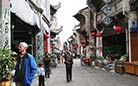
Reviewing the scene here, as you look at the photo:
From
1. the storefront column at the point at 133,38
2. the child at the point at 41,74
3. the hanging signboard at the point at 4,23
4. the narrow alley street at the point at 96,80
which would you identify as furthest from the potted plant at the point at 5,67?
the storefront column at the point at 133,38

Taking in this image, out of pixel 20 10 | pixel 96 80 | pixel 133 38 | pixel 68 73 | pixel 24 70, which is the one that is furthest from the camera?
pixel 133 38

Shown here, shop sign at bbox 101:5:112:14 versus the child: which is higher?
shop sign at bbox 101:5:112:14

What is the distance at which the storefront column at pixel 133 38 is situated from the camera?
3385 centimetres

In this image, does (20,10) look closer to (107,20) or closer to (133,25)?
(133,25)

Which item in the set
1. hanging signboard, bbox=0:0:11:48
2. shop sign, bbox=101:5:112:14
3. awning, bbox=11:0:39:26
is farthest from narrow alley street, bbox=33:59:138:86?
shop sign, bbox=101:5:112:14

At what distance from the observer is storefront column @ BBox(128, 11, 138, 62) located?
3385 cm

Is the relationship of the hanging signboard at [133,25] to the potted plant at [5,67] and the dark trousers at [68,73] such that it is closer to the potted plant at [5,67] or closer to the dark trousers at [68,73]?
Answer: the dark trousers at [68,73]

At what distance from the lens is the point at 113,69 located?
37.7 metres

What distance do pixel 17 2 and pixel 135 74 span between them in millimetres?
12563

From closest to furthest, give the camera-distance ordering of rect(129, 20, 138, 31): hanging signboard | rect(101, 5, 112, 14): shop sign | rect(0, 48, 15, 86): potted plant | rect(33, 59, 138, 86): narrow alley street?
rect(0, 48, 15, 86): potted plant < rect(33, 59, 138, 86): narrow alley street < rect(129, 20, 138, 31): hanging signboard < rect(101, 5, 112, 14): shop sign

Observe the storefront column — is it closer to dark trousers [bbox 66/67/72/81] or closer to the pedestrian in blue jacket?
dark trousers [bbox 66/67/72/81]

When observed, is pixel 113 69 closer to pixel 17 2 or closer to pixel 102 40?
pixel 102 40

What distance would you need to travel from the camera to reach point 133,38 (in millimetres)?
34969

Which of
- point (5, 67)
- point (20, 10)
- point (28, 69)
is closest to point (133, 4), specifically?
point (20, 10)
